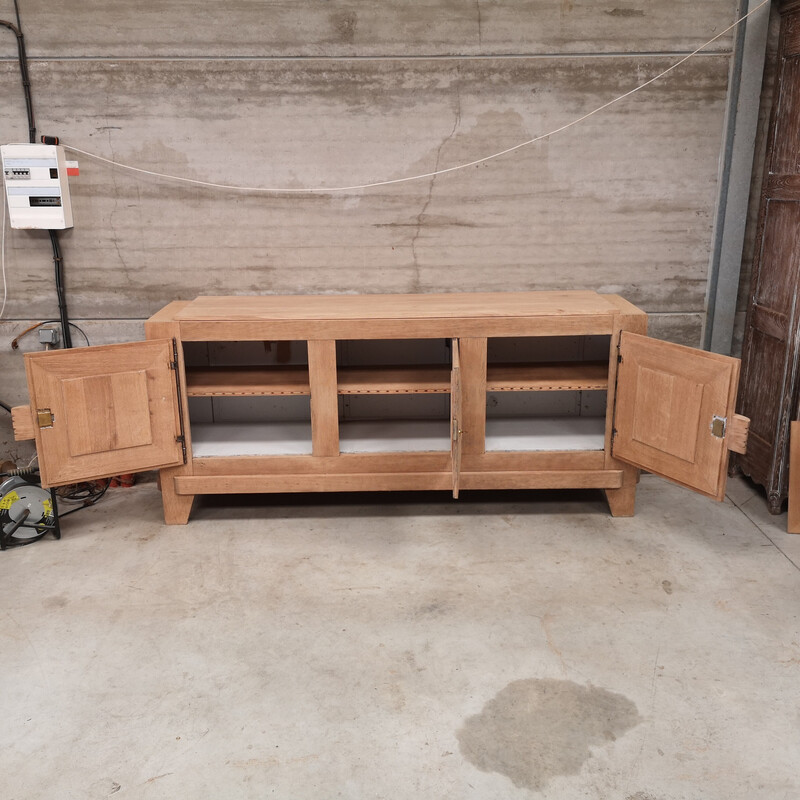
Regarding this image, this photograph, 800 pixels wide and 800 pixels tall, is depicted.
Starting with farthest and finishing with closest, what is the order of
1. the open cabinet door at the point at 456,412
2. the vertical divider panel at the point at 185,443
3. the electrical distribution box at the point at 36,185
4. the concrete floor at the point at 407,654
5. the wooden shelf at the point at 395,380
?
the electrical distribution box at the point at 36,185, the wooden shelf at the point at 395,380, the vertical divider panel at the point at 185,443, the open cabinet door at the point at 456,412, the concrete floor at the point at 407,654

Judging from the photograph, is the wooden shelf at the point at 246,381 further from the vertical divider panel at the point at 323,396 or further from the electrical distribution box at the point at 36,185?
the electrical distribution box at the point at 36,185

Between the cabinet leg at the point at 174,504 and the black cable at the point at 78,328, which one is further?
the black cable at the point at 78,328

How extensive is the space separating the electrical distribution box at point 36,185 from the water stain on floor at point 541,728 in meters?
3.01

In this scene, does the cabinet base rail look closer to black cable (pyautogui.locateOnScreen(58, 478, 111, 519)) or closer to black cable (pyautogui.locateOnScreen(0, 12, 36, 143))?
black cable (pyautogui.locateOnScreen(58, 478, 111, 519))

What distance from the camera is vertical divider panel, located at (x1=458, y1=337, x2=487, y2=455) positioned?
139 inches

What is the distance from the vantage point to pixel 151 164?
12.8 ft

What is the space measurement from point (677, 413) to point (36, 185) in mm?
3123

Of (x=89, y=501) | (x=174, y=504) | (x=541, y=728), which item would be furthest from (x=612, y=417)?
(x=89, y=501)

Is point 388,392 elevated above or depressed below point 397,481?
above

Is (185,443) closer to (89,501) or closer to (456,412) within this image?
(89,501)

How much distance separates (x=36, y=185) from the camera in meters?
3.82

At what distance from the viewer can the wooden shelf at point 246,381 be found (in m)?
3.65

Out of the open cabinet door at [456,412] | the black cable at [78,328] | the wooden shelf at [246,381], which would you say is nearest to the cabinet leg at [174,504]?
the wooden shelf at [246,381]

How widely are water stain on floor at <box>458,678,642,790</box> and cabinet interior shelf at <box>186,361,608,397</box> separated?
1469mm
